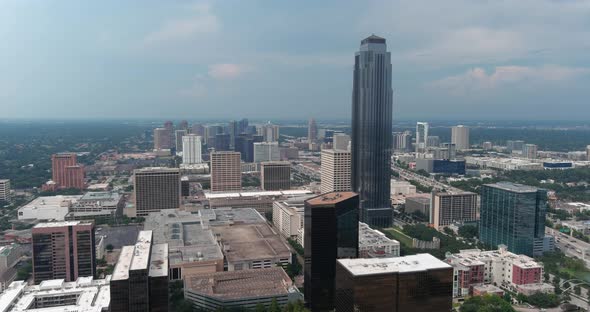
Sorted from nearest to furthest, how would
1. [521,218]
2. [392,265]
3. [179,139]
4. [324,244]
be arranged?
[392,265], [324,244], [521,218], [179,139]

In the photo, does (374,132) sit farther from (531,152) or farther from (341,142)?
(531,152)

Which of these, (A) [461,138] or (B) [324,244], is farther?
(A) [461,138]

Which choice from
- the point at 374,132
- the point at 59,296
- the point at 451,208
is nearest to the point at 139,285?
the point at 59,296

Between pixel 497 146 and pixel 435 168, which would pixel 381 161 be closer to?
pixel 435 168

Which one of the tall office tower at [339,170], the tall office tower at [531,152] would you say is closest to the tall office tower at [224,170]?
the tall office tower at [339,170]

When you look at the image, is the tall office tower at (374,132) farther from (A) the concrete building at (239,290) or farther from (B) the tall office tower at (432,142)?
(B) the tall office tower at (432,142)

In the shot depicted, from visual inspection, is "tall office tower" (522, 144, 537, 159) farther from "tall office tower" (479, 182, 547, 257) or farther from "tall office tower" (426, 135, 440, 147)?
"tall office tower" (479, 182, 547, 257)
